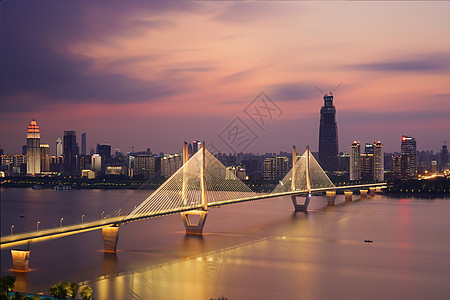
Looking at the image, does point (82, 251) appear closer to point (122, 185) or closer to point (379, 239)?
point (379, 239)

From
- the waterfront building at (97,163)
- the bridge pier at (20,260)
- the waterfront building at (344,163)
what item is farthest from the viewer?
the waterfront building at (344,163)

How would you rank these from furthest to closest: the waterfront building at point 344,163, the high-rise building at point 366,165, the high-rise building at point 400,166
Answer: the waterfront building at point 344,163
the high-rise building at point 366,165
the high-rise building at point 400,166

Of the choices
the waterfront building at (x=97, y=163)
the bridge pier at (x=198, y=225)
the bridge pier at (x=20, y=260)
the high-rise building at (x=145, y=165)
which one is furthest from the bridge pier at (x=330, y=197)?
the waterfront building at (x=97, y=163)

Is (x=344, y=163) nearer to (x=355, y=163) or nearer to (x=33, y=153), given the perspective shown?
(x=355, y=163)

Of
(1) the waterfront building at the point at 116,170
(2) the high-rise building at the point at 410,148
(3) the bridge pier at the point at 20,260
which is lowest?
(3) the bridge pier at the point at 20,260

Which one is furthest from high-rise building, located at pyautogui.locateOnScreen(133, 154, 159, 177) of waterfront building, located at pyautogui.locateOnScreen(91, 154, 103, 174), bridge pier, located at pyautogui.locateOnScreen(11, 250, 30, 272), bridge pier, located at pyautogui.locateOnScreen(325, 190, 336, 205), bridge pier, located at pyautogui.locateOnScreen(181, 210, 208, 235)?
bridge pier, located at pyautogui.locateOnScreen(11, 250, 30, 272)

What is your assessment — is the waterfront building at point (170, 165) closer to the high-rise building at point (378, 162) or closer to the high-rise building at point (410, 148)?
the high-rise building at point (378, 162)
